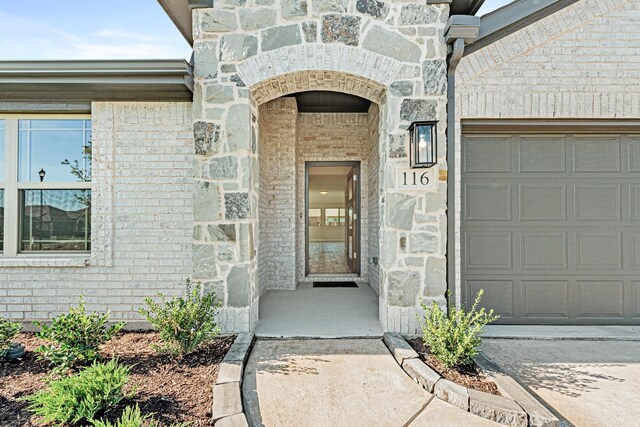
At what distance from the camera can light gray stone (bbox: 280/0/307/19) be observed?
3178mm

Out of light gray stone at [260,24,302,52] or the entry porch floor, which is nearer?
light gray stone at [260,24,302,52]

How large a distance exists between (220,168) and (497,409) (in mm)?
3074

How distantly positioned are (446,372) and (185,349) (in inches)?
85.0

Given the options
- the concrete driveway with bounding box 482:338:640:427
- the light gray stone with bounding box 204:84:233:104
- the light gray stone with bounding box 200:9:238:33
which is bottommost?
the concrete driveway with bounding box 482:338:640:427

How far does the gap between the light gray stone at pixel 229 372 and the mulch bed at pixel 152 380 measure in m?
0.07

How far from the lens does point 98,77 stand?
3.16 meters

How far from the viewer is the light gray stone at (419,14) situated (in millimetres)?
3195

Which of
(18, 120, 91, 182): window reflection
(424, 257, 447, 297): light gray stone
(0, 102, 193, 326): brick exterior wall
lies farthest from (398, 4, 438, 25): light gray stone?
(18, 120, 91, 182): window reflection

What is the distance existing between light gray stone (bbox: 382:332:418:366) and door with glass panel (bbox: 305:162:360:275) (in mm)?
2826

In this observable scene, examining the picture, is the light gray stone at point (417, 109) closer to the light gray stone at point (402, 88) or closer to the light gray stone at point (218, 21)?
the light gray stone at point (402, 88)

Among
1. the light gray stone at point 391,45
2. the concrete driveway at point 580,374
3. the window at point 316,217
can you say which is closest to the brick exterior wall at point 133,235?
the light gray stone at point 391,45

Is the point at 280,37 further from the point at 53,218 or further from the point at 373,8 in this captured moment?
the point at 53,218

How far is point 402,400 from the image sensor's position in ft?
7.22

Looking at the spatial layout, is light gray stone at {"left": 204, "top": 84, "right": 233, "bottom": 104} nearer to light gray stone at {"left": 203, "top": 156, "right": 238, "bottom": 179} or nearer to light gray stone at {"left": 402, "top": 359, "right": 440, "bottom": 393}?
light gray stone at {"left": 203, "top": 156, "right": 238, "bottom": 179}
